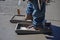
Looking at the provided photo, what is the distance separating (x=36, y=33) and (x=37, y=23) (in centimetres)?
20

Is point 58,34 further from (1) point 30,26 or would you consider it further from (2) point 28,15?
(2) point 28,15

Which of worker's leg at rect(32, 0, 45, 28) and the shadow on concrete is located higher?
worker's leg at rect(32, 0, 45, 28)

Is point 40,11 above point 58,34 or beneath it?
above

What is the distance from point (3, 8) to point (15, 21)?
1818 mm

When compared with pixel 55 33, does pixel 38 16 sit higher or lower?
higher

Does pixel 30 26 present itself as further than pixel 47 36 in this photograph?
Yes

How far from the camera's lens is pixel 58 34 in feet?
12.1

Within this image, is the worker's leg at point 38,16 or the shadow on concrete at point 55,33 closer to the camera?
the shadow on concrete at point 55,33

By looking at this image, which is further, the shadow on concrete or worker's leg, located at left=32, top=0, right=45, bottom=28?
worker's leg, located at left=32, top=0, right=45, bottom=28

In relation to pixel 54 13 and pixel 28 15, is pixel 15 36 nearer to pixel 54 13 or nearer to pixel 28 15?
pixel 28 15

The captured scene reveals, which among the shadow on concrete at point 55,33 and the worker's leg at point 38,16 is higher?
the worker's leg at point 38,16

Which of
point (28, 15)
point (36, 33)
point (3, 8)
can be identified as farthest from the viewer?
point (3, 8)

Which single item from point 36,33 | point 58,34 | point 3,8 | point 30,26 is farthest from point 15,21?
point 3,8

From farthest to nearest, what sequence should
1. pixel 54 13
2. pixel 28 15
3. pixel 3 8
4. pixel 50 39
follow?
pixel 3 8 → pixel 54 13 → pixel 28 15 → pixel 50 39
